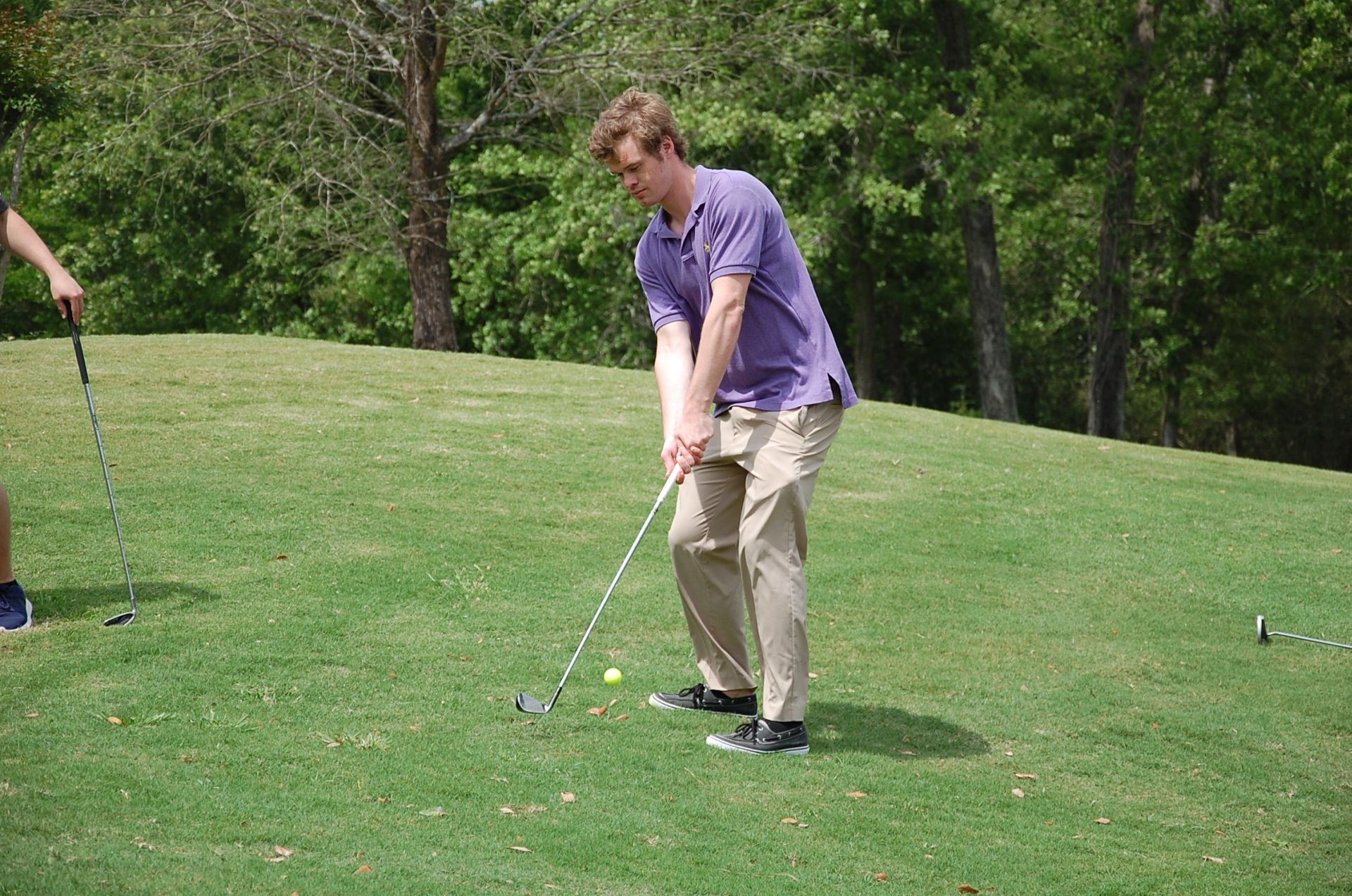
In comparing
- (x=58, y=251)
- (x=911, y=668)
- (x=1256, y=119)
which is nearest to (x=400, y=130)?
(x=58, y=251)

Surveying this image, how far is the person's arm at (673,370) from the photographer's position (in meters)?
4.91

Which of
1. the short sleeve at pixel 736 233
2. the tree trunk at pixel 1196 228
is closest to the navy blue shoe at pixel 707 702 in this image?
the short sleeve at pixel 736 233

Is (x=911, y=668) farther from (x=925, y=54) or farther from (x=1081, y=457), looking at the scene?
(x=925, y=54)

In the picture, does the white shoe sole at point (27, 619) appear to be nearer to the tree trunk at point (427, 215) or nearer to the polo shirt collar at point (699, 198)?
the polo shirt collar at point (699, 198)

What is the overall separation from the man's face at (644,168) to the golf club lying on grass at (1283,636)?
4627mm

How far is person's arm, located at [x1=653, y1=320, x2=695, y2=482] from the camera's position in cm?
491

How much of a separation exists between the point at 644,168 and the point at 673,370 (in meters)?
0.78

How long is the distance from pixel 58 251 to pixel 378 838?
2725cm

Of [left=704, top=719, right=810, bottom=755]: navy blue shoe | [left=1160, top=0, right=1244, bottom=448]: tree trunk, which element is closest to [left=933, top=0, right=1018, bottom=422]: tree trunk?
[left=1160, top=0, right=1244, bottom=448]: tree trunk

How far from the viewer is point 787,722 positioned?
488 cm

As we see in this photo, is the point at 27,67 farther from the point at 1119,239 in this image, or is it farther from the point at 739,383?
the point at 1119,239

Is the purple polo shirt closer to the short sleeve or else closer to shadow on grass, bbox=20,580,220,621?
the short sleeve

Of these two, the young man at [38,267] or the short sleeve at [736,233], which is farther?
the young man at [38,267]

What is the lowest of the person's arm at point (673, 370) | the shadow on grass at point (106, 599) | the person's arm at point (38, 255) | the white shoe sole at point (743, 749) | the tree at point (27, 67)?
the white shoe sole at point (743, 749)
